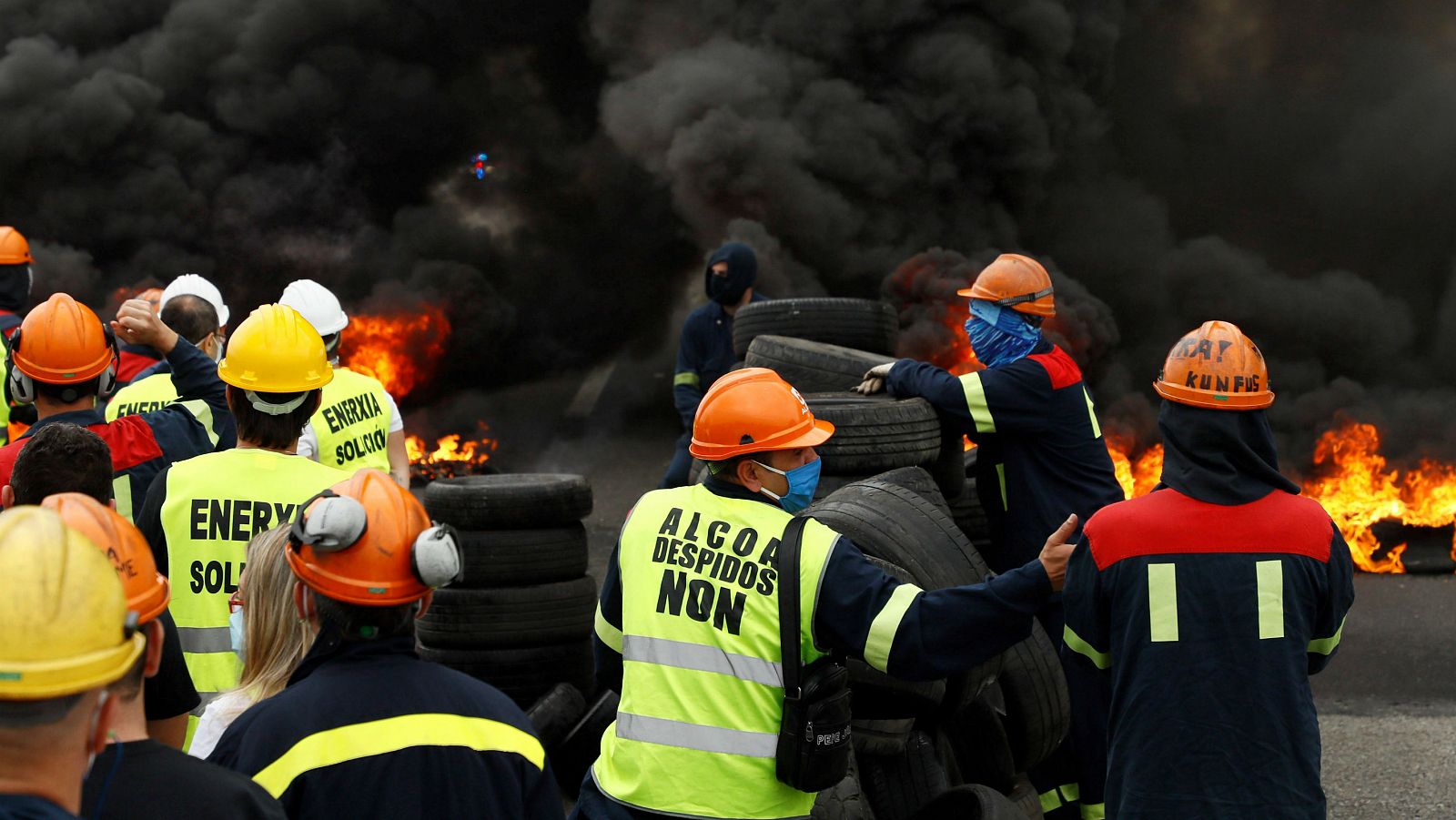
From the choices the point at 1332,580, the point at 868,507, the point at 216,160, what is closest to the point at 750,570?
the point at 1332,580

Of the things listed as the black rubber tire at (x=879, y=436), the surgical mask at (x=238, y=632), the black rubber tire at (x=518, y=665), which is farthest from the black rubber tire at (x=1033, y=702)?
the surgical mask at (x=238, y=632)

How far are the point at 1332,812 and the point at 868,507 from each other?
2720 millimetres

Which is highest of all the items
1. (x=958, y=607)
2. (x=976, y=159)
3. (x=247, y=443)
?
(x=976, y=159)

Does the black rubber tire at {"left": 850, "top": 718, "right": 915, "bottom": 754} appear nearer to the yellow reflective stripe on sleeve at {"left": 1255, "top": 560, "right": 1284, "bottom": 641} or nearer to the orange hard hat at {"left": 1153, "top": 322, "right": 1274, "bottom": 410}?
the yellow reflective stripe on sleeve at {"left": 1255, "top": 560, "right": 1284, "bottom": 641}

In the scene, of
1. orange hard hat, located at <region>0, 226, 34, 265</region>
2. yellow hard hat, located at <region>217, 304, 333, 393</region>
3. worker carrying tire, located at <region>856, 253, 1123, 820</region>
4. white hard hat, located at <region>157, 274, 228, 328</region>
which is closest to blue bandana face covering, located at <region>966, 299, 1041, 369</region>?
worker carrying tire, located at <region>856, 253, 1123, 820</region>

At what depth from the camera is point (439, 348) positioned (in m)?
17.0

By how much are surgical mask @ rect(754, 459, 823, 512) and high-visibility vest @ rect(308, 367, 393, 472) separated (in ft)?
7.29

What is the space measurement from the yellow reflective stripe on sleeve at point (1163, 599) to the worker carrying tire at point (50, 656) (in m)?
2.35

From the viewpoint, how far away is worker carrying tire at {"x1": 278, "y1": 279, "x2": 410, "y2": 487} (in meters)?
4.96

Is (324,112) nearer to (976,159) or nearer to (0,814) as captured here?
(976,159)

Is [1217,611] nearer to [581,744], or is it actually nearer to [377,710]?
[377,710]

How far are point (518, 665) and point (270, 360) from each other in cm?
306

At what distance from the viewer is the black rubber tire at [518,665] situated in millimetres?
6309

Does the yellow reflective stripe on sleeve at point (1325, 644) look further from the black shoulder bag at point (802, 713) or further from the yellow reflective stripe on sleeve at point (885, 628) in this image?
the black shoulder bag at point (802, 713)
